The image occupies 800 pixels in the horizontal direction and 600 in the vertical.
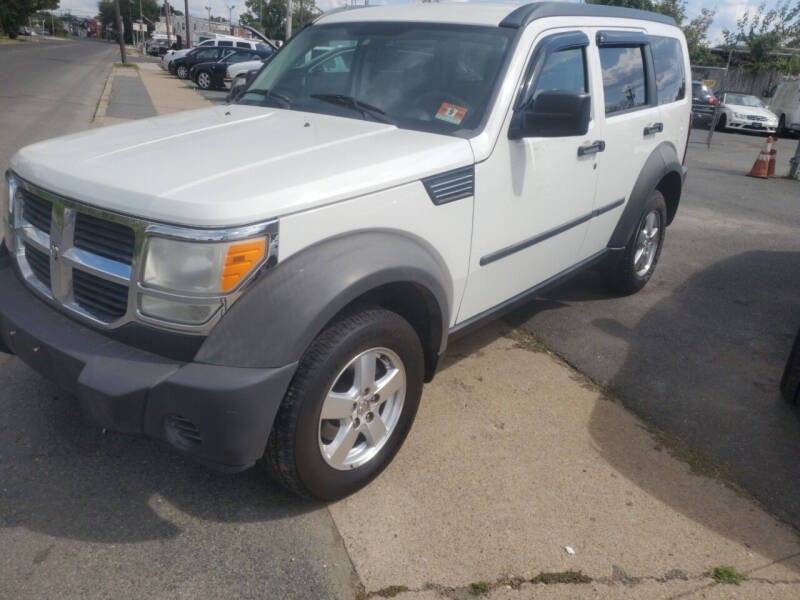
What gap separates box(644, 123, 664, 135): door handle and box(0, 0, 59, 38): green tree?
232 ft

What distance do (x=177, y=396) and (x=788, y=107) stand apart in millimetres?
25769

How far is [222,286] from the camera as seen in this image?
2.24 metres

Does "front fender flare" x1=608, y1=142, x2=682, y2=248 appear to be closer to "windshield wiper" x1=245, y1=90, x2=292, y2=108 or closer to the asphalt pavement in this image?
"windshield wiper" x1=245, y1=90, x2=292, y2=108

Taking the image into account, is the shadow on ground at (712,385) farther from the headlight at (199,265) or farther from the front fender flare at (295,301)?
the headlight at (199,265)

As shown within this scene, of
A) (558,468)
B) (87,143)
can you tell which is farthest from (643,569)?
(87,143)

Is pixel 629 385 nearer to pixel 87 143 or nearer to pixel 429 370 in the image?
pixel 429 370

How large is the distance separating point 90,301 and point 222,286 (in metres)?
0.59

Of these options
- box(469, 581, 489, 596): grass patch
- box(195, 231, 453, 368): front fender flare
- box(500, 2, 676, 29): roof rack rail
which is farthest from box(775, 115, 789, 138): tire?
box(469, 581, 489, 596): grass patch

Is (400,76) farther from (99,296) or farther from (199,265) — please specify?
(99,296)

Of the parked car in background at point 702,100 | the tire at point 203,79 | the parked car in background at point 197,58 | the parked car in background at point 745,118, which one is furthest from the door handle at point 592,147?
the parked car in background at point 197,58

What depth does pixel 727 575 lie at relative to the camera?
2529 mm

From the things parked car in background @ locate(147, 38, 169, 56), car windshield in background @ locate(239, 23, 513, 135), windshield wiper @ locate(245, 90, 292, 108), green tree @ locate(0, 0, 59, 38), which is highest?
green tree @ locate(0, 0, 59, 38)

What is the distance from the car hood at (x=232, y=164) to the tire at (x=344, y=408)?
0.51 meters

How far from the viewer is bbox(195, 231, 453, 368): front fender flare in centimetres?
224
